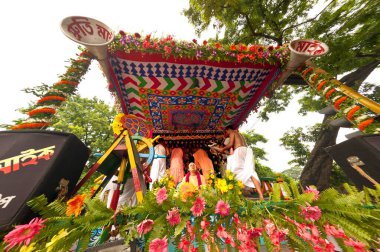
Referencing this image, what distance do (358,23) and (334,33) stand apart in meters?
0.72

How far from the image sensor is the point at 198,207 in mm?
1173

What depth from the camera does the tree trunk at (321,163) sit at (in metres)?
10.5

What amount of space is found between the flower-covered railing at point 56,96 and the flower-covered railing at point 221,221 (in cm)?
146

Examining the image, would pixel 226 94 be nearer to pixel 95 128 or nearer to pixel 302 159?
pixel 302 159

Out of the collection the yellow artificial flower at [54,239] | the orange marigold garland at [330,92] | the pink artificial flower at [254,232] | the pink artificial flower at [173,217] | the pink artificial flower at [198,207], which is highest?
the orange marigold garland at [330,92]

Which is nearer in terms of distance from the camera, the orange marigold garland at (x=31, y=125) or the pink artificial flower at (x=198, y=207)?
the pink artificial flower at (x=198, y=207)

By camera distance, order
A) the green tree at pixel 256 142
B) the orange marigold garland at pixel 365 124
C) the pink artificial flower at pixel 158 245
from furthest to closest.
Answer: the green tree at pixel 256 142, the orange marigold garland at pixel 365 124, the pink artificial flower at pixel 158 245

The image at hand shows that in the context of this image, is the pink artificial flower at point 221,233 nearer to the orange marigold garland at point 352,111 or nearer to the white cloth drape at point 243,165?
the white cloth drape at point 243,165

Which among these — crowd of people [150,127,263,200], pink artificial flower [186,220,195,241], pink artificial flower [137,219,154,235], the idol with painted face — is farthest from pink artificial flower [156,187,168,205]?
the idol with painted face

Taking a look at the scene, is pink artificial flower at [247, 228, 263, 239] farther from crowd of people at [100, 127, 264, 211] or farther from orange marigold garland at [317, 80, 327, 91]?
Answer: orange marigold garland at [317, 80, 327, 91]

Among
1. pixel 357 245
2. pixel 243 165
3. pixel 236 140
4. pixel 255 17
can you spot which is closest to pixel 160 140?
pixel 236 140

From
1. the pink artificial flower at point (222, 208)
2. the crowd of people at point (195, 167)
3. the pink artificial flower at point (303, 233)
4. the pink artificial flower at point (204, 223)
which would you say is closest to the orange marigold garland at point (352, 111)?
the crowd of people at point (195, 167)

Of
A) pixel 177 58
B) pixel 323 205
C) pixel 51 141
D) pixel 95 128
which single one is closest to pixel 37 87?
pixel 51 141

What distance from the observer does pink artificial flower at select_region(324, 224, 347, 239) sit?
1177 millimetres
